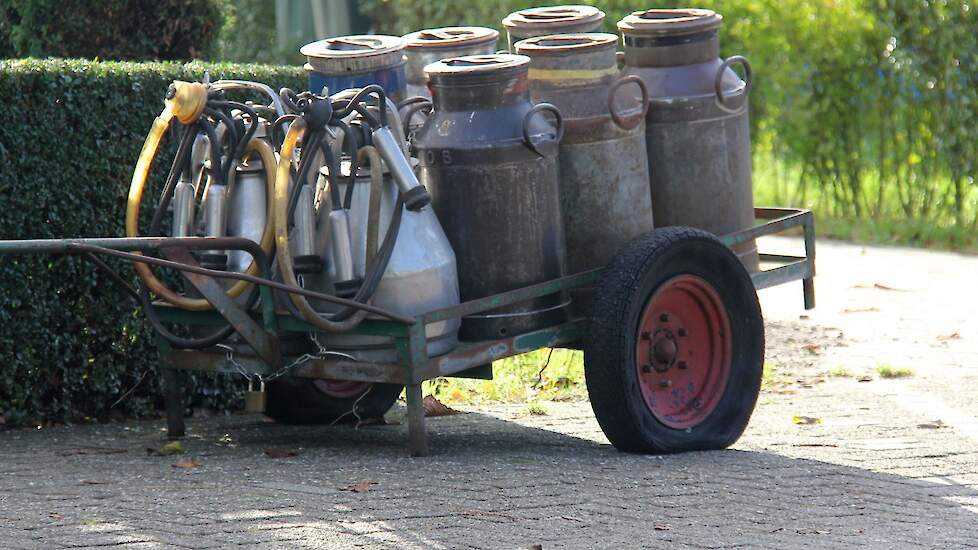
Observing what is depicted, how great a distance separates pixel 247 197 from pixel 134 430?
138cm

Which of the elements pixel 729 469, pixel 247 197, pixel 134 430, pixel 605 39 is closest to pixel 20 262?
pixel 134 430

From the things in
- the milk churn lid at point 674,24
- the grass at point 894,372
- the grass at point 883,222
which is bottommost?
the grass at point 894,372

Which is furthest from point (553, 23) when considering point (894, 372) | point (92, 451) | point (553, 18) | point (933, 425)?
point (894, 372)

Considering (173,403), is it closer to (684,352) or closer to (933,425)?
(684,352)

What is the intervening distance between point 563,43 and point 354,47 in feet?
2.53

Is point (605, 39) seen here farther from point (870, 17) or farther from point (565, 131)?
point (870, 17)

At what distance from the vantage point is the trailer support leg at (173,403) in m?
5.38

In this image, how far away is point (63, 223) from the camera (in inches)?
226

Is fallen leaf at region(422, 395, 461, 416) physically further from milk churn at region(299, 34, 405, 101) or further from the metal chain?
milk churn at region(299, 34, 405, 101)

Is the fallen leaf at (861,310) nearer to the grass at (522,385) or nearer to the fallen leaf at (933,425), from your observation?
the grass at (522,385)

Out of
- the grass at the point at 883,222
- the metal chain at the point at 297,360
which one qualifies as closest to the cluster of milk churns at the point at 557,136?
the metal chain at the point at 297,360

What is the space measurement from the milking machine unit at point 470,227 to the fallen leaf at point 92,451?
9.8 inches

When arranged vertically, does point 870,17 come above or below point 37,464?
above

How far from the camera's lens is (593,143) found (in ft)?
17.5
